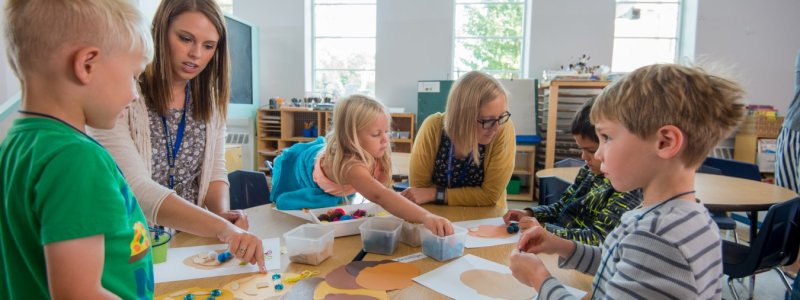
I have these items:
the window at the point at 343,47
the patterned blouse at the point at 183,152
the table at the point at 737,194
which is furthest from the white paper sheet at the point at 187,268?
the window at the point at 343,47

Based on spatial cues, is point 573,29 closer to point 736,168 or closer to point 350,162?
point 736,168

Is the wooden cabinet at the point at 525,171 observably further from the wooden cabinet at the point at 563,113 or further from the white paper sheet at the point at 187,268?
the white paper sheet at the point at 187,268

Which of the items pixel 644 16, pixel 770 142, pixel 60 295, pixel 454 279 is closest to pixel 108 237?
pixel 60 295

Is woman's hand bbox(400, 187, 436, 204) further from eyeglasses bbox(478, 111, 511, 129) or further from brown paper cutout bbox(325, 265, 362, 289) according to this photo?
brown paper cutout bbox(325, 265, 362, 289)

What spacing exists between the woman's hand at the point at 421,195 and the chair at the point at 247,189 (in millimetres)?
794

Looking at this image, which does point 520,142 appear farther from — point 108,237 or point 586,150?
point 108,237

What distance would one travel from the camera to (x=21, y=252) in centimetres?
55

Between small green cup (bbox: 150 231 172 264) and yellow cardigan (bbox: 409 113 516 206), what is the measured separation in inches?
39.0

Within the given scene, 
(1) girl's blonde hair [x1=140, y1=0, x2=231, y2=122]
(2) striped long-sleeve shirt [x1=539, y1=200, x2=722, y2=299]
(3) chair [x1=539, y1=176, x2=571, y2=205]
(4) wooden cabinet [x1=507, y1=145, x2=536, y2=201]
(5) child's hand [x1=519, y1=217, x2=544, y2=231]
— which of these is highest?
(1) girl's blonde hair [x1=140, y1=0, x2=231, y2=122]

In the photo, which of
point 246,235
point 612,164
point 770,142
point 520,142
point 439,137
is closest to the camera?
point 612,164

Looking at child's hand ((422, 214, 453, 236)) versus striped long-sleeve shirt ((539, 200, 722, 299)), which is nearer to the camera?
striped long-sleeve shirt ((539, 200, 722, 299))

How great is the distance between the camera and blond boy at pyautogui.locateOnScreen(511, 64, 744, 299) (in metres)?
0.63

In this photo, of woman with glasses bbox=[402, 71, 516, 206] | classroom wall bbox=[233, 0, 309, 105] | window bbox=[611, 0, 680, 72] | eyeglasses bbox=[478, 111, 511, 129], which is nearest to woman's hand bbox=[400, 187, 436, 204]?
woman with glasses bbox=[402, 71, 516, 206]

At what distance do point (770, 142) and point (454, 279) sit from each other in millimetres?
4824
